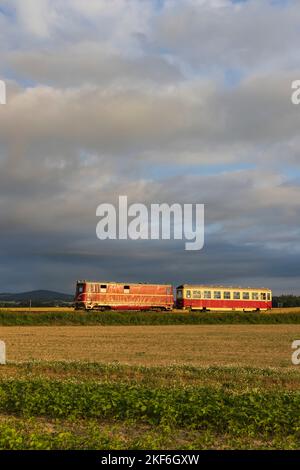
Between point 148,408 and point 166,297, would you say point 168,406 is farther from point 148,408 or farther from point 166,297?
point 166,297

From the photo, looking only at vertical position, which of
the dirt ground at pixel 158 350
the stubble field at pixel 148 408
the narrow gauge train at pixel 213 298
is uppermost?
the narrow gauge train at pixel 213 298

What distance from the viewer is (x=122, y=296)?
2931 inches

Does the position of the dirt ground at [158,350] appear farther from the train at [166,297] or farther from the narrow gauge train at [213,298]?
the narrow gauge train at [213,298]

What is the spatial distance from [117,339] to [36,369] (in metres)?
20.6

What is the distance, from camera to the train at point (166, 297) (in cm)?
7281

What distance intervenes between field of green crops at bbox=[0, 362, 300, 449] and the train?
53.7 meters

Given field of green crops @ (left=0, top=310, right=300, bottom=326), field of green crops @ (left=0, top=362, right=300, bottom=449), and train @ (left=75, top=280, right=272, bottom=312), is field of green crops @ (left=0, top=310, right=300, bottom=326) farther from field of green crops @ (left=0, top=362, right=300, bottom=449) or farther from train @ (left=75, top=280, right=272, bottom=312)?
field of green crops @ (left=0, top=362, right=300, bottom=449)

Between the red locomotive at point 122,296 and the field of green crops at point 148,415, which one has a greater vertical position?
the red locomotive at point 122,296

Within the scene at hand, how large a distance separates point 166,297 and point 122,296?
6697 mm

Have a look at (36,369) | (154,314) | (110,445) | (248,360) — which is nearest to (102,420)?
(110,445)

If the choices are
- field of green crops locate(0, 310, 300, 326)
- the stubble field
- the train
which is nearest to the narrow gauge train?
the train

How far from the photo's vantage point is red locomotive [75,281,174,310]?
7256 centimetres

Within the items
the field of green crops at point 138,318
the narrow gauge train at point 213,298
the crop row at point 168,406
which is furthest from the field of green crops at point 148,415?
the narrow gauge train at point 213,298
